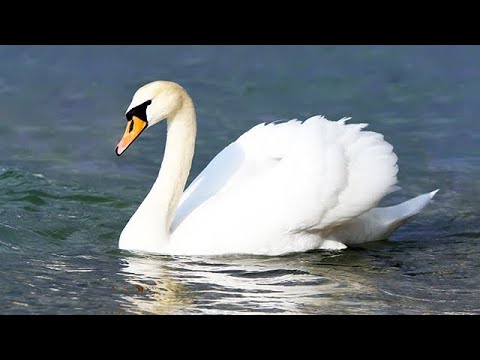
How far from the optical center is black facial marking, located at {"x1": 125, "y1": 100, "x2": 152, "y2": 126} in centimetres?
939

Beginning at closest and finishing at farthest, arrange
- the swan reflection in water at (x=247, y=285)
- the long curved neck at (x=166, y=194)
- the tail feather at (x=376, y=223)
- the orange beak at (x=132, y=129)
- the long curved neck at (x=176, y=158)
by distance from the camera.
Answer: the swan reflection in water at (x=247, y=285)
the orange beak at (x=132, y=129)
the long curved neck at (x=166, y=194)
the long curved neck at (x=176, y=158)
the tail feather at (x=376, y=223)

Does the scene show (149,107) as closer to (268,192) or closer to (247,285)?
(268,192)

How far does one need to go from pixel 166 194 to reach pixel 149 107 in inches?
30.3

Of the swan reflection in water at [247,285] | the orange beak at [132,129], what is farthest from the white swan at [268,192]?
the swan reflection in water at [247,285]

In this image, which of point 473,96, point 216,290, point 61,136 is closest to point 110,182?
point 61,136

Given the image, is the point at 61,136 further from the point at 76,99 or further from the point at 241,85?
the point at 241,85

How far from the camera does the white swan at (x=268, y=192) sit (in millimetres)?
9383

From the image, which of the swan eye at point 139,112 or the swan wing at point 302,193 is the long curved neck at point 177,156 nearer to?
the swan wing at point 302,193

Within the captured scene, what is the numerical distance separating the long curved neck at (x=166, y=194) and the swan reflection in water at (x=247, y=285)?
164mm

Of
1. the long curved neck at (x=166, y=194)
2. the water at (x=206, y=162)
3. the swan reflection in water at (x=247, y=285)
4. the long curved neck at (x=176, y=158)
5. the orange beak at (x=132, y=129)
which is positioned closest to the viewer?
the swan reflection in water at (x=247, y=285)

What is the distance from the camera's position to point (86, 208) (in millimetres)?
11320

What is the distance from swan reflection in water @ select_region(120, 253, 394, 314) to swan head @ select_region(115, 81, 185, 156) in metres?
0.95

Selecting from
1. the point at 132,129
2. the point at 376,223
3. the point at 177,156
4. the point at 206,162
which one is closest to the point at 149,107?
the point at 132,129

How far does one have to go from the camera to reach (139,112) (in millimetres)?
9414
